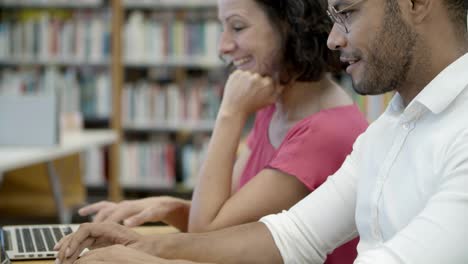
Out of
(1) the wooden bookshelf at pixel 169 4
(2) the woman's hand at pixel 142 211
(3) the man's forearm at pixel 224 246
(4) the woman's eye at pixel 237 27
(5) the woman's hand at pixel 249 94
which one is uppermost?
(4) the woman's eye at pixel 237 27

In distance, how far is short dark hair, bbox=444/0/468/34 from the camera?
1077 mm

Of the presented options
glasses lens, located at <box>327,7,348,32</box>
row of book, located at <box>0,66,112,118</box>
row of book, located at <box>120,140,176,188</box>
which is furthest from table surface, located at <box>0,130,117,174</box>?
glasses lens, located at <box>327,7,348,32</box>

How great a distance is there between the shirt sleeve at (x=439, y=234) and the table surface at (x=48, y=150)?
2149 millimetres

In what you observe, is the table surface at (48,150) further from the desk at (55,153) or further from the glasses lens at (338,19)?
the glasses lens at (338,19)

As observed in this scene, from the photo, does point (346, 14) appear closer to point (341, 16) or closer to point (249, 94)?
point (341, 16)

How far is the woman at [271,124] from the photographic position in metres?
1.50

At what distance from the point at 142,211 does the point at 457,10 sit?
2.79ft

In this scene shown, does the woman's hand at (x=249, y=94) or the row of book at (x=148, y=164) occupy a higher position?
the woman's hand at (x=249, y=94)

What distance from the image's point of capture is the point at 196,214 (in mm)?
1559

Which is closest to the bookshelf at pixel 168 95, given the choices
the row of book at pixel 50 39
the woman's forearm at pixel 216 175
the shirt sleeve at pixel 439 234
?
the row of book at pixel 50 39

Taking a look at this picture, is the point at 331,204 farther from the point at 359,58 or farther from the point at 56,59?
the point at 56,59

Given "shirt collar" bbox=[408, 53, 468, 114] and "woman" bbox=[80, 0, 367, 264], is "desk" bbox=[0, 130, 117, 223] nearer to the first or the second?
"woman" bbox=[80, 0, 367, 264]

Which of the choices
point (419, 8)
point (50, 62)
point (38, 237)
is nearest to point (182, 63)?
point (50, 62)

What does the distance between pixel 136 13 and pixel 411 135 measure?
3929 millimetres
